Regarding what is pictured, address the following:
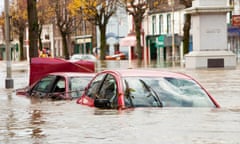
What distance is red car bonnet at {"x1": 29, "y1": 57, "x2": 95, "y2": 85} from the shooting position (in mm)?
24594

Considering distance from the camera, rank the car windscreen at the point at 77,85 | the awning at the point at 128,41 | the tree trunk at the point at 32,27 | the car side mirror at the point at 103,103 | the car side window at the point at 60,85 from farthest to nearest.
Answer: the awning at the point at 128,41
the tree trunk at the point at 32,27
the car side window at the point at 60,85
the car windscreen at the point at 77,85
the car side mirror at the point at 103,103

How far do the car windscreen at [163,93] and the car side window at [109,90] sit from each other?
11.6 inches

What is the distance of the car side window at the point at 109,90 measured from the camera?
40.9 feet

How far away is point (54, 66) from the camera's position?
81.0 ft

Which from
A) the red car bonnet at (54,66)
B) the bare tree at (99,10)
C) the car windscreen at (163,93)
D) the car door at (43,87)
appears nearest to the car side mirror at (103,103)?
the car windscreen at (163,93)

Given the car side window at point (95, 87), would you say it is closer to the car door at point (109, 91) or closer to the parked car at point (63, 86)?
the car door at point (109, 91)

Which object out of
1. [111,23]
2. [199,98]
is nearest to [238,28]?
[111,23]

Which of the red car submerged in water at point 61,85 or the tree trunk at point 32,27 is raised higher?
the tree trunk at point 32,27

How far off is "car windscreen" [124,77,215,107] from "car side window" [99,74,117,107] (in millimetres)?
293

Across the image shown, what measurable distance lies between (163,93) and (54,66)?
12.8 m

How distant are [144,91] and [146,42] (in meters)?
74.0

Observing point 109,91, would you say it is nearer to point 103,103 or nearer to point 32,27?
point 103,103

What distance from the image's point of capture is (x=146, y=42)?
86000 millimetres

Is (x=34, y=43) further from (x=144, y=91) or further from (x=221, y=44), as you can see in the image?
(x=144, y=91)
